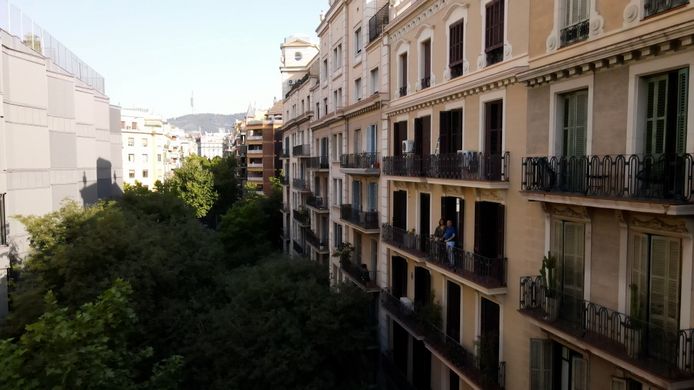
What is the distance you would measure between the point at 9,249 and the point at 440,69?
19399 millimetres

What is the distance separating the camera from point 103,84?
1572 inches

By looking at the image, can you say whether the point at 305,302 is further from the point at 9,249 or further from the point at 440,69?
the point at 9,249

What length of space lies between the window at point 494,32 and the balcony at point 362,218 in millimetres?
10903

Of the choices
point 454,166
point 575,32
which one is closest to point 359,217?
point 454,166

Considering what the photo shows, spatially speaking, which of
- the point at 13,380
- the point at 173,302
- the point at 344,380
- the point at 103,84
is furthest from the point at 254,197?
the point at 13,380

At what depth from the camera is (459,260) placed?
16703 millimetres

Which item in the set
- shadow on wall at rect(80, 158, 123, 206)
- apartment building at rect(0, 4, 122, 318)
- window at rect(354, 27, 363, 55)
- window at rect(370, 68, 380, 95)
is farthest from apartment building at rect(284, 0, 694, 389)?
shadow on wall at rect(80, 158, 123, 206)

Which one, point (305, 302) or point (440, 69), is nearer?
point (440, 69)

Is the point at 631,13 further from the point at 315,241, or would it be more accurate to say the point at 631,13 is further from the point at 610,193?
the point at 315,241

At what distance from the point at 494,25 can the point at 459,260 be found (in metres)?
7.36

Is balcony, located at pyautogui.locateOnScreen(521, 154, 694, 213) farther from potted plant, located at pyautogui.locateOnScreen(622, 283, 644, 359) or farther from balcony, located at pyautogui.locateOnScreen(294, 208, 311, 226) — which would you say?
balcony, located at pyautogui.locateOnScreen(294, 208, 311, 226)

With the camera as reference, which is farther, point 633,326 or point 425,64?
point 425,64

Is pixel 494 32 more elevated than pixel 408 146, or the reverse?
pixel 494 32

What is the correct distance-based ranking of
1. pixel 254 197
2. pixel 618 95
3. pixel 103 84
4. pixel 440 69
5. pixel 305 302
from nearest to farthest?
pixel 618 95 → pixel 440 69 → pixel 305 302 → pixel 103 84 → pixel 254 197
